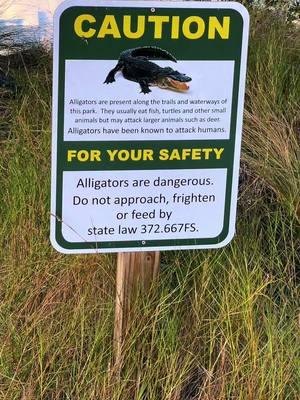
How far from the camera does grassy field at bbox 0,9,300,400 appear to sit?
99.3 inches

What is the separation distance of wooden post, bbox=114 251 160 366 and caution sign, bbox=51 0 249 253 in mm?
84

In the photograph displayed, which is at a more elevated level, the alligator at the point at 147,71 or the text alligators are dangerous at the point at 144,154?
the alligator at the point at 147,71

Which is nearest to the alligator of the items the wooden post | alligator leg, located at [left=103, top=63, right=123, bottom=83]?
alligator leg, located at [left=103, top=63, right=123, bottom=83]

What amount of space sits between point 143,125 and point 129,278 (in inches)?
22.2

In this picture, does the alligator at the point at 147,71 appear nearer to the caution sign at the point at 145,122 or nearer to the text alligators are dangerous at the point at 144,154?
the caution sign at the point at 145,122

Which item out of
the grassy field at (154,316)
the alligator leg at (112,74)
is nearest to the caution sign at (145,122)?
the alligator leg at (112,74)

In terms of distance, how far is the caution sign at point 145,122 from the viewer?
2438mm

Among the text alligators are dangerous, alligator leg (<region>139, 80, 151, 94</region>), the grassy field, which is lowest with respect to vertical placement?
the grassy field

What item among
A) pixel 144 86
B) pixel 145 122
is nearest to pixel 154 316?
pixel 145 122

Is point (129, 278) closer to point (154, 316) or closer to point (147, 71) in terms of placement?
point (154, 316)

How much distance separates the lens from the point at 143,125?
8.26ft

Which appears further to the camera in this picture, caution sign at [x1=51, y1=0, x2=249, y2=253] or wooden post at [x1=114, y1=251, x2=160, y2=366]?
wooden post at [x1=114, y1=251, x2=160, y2=366]

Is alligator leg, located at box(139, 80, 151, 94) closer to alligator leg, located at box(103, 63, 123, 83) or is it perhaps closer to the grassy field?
alligator leg, located at box(103, 63, 123, 83)

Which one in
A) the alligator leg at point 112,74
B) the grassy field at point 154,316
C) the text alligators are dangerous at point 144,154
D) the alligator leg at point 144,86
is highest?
the alligator leg at point 112,74
